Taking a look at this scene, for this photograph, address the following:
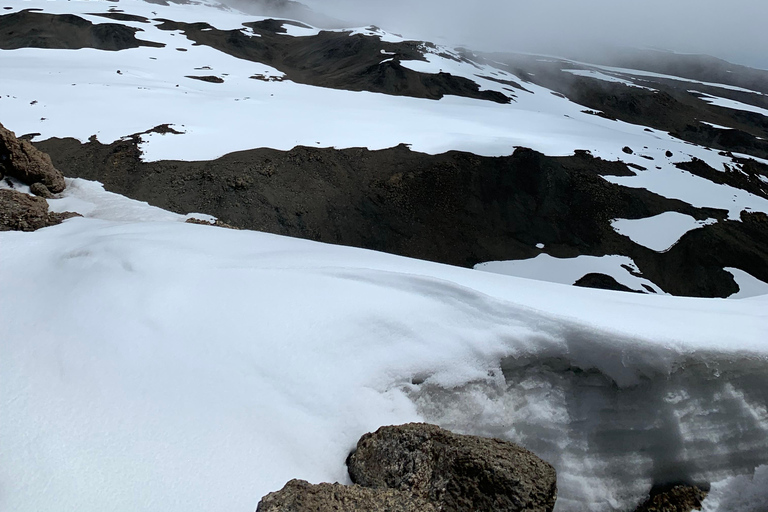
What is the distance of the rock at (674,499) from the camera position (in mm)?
4371

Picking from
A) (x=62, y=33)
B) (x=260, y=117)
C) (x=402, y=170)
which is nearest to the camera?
(x=402, y=170)

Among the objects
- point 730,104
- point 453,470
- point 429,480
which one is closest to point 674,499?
point 453,470

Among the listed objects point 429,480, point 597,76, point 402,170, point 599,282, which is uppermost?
point 597,76

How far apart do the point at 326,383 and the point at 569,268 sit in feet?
59.9

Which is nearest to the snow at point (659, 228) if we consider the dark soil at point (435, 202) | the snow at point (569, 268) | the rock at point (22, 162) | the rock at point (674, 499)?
the dark soil at point (435, 202)

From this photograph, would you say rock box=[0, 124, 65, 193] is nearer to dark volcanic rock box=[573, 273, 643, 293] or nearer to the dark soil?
the dark soil

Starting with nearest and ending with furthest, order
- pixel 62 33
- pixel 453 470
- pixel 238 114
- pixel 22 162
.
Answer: pixel 453 470 → pixel 22 162 → pixel 238 114 → pixel 62 33

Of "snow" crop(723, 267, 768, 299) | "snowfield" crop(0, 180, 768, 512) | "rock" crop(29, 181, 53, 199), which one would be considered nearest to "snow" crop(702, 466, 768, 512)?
→ "snowfield" crop(0, 180, 768, 512)

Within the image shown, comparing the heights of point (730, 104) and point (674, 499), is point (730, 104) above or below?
above

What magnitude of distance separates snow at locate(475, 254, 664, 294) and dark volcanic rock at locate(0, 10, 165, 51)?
142 ft

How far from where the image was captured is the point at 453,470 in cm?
371

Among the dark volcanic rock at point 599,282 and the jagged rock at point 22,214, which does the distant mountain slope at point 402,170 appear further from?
the jagged rock at point 22,214

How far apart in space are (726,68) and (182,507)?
157 metres

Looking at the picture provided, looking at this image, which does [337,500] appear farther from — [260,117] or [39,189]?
[260,117]
